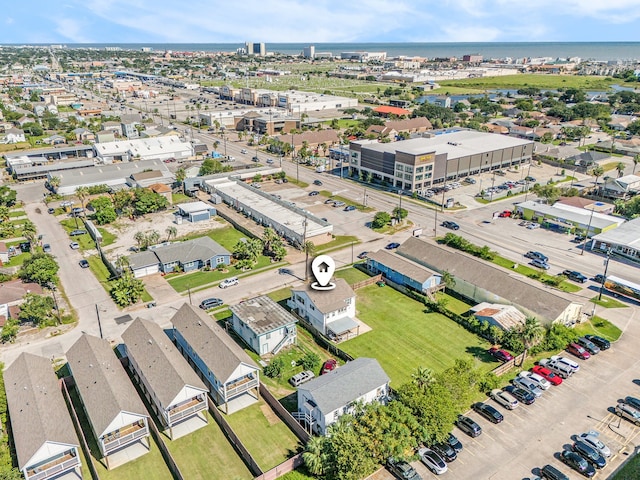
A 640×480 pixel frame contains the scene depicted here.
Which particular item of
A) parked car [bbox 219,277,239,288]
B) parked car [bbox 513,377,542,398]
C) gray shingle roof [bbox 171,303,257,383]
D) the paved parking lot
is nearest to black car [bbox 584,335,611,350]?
the paved parking lot

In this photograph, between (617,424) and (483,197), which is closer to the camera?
(617,424)

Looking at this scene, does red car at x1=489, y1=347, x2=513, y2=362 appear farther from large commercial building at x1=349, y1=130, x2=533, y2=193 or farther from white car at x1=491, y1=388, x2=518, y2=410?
large commercial building at x1=349, y1=130, x2=533, y2=193

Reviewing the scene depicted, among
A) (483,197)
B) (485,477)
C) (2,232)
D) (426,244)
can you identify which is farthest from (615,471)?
(2,232)

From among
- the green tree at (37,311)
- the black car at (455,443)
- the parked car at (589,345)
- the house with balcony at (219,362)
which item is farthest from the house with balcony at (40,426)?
the parked car at (589,345)

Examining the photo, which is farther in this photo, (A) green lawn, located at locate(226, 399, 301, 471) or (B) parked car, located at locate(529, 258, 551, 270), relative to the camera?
(B) parked car, located at locate(529, 258, 551, 270)

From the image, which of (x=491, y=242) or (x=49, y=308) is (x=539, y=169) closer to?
(x=491, y=242)

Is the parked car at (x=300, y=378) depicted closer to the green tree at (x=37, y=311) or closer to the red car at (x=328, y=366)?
the red car at (x=328, y=366)

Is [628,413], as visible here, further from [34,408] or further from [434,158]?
[434,158]

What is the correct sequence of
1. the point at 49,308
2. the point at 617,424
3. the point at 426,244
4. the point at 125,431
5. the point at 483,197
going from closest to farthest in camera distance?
the point at 125,431 → the point at 617,424 → the point at 49,308 → the point at 426,244 → the point at 483,197

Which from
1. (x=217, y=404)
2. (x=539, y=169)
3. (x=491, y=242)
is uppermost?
(x=539, y=169)
